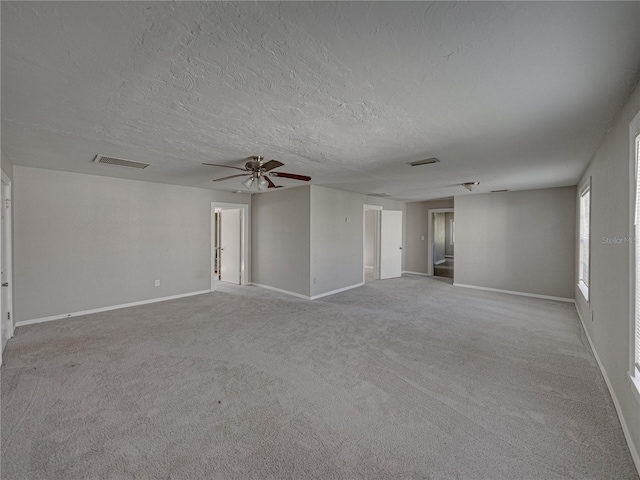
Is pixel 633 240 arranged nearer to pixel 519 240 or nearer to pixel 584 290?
pixel 584 290

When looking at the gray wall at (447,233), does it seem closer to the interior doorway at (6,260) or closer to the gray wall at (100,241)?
the gray wall at (100,241)

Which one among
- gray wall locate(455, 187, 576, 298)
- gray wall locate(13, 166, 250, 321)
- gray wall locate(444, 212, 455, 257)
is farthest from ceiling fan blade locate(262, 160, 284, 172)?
gray wall locate(444, 212, 455, 257)

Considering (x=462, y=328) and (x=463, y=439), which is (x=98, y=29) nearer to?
(x=463, y=439)

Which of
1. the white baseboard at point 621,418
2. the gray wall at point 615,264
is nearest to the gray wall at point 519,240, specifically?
the gray wall at point 615,264

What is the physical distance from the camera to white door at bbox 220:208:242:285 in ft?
22.6

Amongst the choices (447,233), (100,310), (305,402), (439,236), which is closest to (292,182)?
(305,402)

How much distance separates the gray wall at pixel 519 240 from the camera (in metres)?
5.49

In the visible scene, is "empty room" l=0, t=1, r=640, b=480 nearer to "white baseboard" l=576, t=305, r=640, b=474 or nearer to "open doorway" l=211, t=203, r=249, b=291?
"white baseboard" l=576, t=305, r=640, b=474

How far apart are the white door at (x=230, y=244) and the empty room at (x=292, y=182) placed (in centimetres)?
207

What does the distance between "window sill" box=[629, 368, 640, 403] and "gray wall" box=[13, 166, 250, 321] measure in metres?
6.20

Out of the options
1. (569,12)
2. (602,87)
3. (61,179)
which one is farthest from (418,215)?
(61,179)

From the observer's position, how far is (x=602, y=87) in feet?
5.72

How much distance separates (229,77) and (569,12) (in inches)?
65.7

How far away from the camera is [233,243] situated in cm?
699
